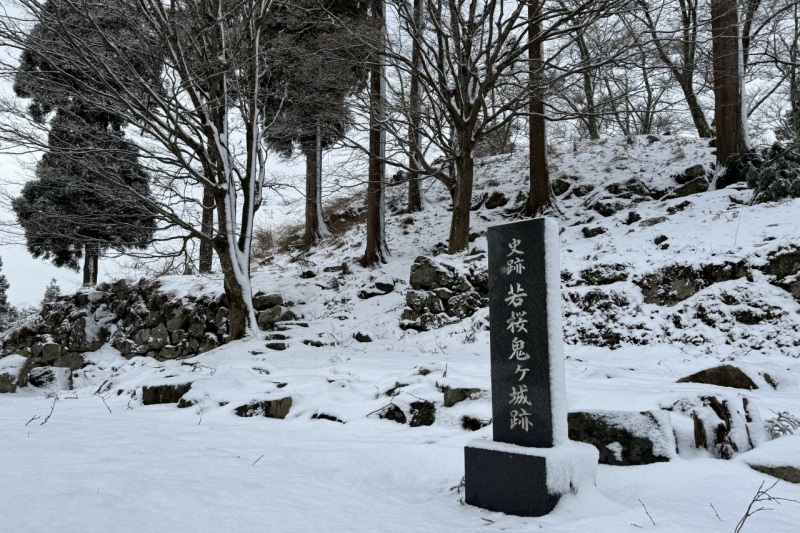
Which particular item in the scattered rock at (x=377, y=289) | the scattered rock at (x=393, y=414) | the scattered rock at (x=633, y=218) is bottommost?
the scattered rock at (x=393, y=414)

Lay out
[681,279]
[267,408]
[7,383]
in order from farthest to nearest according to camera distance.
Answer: [7,383], [681,279], [267,408]

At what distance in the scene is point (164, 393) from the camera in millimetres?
6125

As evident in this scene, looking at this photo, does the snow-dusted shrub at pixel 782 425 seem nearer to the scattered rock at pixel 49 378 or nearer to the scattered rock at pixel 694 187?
the scattered rock at pixel 694 187

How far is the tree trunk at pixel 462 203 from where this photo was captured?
Answer: 35.0 feet

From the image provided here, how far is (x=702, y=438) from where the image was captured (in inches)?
136

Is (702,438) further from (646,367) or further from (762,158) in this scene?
(762,158)

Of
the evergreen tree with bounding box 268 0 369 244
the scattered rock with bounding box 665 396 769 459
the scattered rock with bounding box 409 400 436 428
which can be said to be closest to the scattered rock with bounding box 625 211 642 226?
the evergreen tree with bounding box 268 0 369 244

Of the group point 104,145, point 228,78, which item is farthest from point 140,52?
point 104,145

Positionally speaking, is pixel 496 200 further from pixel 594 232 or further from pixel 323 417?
pixel 323 417

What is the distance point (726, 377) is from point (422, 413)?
9.64ft

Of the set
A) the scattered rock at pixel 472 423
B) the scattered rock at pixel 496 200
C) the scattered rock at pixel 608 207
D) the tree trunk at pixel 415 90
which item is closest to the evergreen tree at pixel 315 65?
the tree trunk at pixel 415 90

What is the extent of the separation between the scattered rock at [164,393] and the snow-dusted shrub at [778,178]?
9702mm

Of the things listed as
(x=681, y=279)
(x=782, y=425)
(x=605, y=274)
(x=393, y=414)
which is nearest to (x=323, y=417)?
(x=393, y=414)

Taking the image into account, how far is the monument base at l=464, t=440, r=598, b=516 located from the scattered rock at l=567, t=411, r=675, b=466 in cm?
57
